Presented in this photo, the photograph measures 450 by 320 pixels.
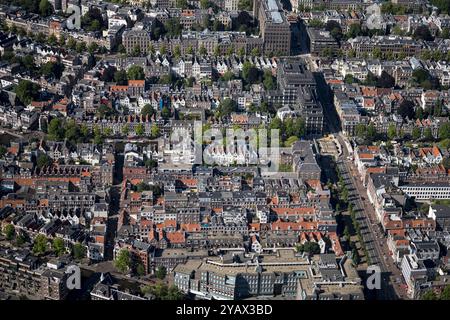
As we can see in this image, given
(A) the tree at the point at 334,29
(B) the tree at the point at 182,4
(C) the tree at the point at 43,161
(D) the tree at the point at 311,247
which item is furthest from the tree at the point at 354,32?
(D) the tree at the point at 311,247

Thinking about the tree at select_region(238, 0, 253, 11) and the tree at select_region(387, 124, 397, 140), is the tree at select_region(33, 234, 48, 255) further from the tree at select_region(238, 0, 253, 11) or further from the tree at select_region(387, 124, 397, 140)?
the tree at select_region(238, 0, 253, 11)

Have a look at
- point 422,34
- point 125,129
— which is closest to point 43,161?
point 125,129

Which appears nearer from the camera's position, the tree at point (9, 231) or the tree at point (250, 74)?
the tree at point (9, 231)

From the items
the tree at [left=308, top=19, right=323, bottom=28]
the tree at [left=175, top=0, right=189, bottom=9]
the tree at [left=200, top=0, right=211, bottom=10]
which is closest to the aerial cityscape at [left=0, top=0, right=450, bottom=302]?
the tree at [left=175, top=0, right=189, bottom=9]

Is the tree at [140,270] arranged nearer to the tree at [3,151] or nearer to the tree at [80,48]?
the tree at [3,151]
